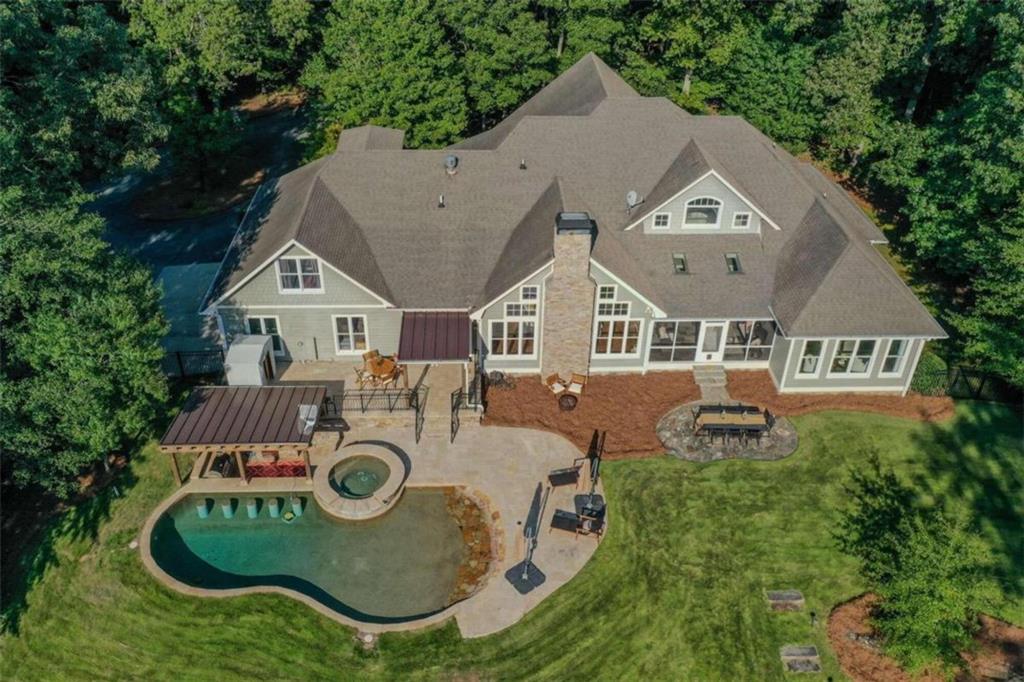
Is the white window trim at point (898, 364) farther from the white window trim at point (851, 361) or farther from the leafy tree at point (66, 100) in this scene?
the leafy tree at point (66, 100)

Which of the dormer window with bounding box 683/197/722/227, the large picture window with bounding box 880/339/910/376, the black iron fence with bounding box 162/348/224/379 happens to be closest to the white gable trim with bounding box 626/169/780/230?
the dormer window with bounding box 683/197/722/227

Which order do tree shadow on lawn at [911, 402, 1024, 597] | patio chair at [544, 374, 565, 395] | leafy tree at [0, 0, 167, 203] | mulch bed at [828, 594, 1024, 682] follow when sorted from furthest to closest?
patio chair at [544, 374, 565, 395]
leafy tree at [0, 0, 167, 203]
tree shadow on lawn at [911, 402, 1024, 597]
mulch bed at [828, 594, 1024, 682]

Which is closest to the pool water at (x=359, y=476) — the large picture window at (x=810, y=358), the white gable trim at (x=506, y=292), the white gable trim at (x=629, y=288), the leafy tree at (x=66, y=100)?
the white gable trim at (x=506, y=292)

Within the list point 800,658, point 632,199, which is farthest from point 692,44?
point 800,658

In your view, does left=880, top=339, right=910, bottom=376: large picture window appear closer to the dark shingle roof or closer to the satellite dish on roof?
the dark shingle roof

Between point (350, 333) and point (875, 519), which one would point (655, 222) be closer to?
point (350, 333)

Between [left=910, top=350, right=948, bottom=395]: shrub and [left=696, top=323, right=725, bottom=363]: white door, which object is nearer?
[left=910, top=350, right=948, bottom=395]: shrub
